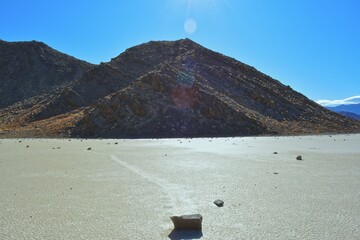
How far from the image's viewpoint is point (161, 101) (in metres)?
36.2

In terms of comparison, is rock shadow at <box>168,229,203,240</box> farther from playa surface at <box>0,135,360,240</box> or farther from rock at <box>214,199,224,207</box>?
rock at <box>214,199,224,207</box>

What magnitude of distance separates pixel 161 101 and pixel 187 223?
32.5 m

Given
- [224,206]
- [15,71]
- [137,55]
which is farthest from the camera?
[15,71]

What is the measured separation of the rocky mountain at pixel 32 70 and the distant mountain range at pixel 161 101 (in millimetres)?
207

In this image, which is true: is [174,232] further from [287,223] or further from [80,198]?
[80,198]

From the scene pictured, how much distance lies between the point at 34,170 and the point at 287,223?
6552 millimetres

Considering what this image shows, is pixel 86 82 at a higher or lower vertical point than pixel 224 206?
higher

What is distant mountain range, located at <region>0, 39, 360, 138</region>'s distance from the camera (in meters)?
33.8

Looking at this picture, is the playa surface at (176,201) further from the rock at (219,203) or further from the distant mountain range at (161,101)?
the distant mountain range at (161,101)

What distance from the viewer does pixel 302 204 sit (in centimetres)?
513

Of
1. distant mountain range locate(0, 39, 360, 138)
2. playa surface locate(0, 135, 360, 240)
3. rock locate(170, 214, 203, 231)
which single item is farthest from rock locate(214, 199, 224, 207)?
distant mountain range locate(0, 39, 360, 138)

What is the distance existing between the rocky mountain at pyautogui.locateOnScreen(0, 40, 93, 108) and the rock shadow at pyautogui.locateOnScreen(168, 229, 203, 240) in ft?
214

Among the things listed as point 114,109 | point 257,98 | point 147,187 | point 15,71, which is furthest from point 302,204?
point 15,71

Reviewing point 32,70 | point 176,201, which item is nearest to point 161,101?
point 176,201
